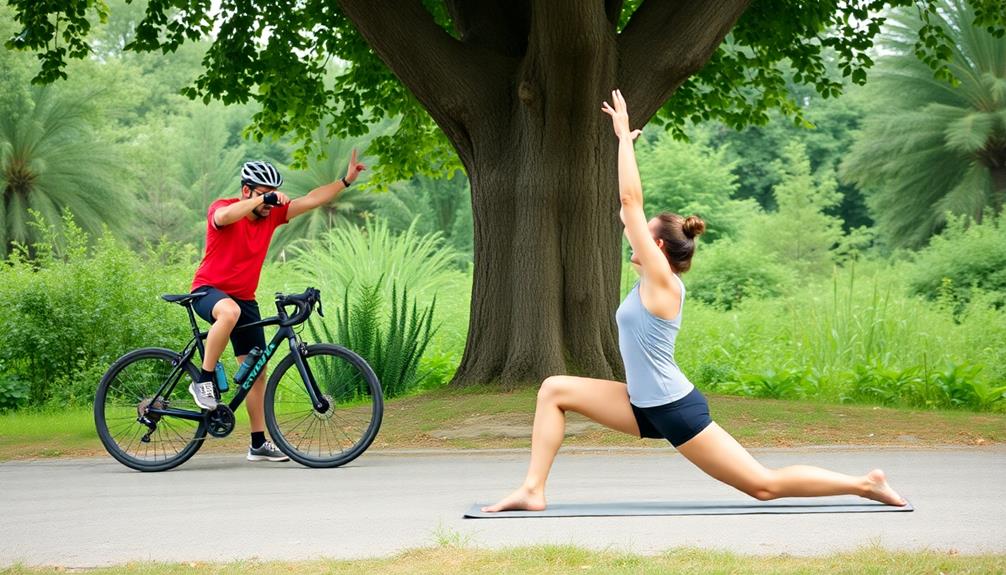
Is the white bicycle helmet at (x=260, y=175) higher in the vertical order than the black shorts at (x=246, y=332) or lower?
higher

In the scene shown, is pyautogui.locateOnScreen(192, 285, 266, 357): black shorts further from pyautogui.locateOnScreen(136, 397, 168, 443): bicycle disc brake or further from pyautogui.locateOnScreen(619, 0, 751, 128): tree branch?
pyautogui.locateOnScreen(619, 0, 751, 128): tree branch

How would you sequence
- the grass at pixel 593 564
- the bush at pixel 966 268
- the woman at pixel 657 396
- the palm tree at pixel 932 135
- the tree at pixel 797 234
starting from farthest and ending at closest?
1. the tree at pixel 797 234
2. the palm tree at pixel 932 135
3. the bush at pixel 966 268
4. the woman at pixel 657 396
5. the grass at pixel 593 564

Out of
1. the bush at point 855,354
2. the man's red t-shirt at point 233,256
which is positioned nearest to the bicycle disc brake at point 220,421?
Result: the man's red t-shirt at point 233,256

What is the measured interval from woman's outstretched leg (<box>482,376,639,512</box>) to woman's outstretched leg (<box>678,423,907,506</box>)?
A: 0.36 meters

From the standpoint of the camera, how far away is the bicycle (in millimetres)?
9219

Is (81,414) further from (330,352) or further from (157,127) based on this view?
(157,127)

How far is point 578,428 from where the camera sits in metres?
11.1

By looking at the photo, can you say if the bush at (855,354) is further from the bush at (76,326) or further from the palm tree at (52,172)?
the palm tree at (52,172)

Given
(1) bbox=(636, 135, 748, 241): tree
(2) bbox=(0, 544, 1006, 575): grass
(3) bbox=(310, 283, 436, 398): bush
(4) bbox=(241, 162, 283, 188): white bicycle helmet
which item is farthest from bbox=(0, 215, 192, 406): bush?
(1) bbox=(636, 135, 748, 241): tree

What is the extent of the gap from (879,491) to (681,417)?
1061 mm

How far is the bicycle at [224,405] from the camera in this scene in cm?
922

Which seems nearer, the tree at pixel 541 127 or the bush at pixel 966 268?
the tree at pixel 541 127

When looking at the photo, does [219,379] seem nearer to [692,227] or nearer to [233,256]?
[233,256]

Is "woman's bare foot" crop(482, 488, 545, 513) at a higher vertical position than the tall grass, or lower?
lower
